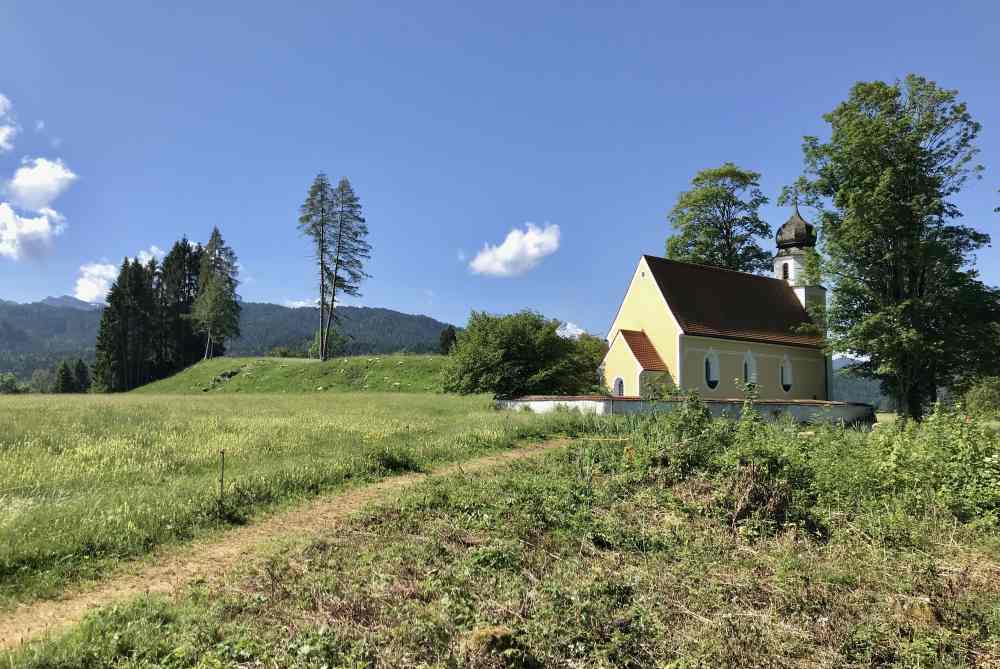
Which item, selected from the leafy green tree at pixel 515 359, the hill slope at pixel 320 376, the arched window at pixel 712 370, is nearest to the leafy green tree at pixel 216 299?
the hill slope at pixel 320 376

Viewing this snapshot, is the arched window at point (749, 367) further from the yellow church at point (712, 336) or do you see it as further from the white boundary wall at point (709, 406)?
the white boundary wall at point (709, 406)

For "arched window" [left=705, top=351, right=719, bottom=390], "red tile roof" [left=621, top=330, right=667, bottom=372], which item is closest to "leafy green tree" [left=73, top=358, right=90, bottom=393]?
"red tile roof" [left=621, top=330, right=667, bottom=372]

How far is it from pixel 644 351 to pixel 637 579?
25639 mm


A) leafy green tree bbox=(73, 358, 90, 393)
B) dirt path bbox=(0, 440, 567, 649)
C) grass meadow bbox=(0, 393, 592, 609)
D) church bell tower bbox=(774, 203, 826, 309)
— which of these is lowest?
dirt path bbox=(0, 440, 567, 649)

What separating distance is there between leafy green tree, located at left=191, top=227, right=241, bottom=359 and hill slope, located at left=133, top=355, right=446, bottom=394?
10163mm

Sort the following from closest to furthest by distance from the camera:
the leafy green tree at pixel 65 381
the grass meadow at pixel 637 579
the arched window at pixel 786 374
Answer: the grass meadow at pixel 637 579
the arched window at pixel 786 374
the leafy green tree at pixel 65 381

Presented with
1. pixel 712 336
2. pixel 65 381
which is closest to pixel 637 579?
pixel 712 336

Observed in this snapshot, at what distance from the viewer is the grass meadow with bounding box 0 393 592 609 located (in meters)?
6.95

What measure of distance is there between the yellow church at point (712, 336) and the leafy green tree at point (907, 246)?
4.70 m

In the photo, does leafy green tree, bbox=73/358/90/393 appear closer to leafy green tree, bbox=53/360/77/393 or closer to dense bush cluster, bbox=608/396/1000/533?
leafy green tree, bbox=53/360/77/393

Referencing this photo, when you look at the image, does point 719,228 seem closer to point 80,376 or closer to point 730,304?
point 730,304

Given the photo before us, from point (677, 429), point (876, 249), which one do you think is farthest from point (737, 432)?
point (876, 249)

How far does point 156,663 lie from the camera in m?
4.69

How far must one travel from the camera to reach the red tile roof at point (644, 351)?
1192 inches
